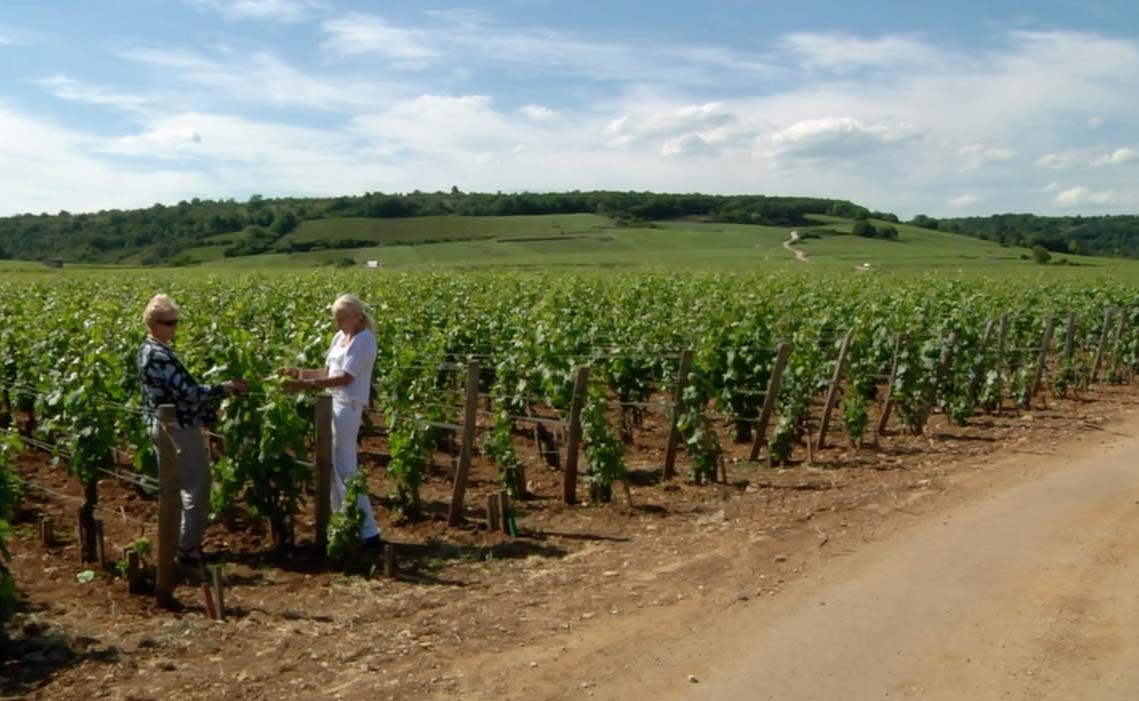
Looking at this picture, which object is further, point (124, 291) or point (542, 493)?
point (124, 291)

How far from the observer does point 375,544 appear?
8.02 metres

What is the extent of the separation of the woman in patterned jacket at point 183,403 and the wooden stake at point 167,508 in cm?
38

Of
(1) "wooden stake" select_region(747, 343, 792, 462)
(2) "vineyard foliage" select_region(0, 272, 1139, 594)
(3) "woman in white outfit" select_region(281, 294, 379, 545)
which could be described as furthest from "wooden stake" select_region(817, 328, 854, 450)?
(3) "woman in white outfit" select_region(281, 294, 379, 545)

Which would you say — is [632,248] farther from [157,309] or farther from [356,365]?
[157,309]

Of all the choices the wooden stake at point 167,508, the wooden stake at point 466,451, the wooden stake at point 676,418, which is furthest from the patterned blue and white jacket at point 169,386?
the wooden stake at point 676,418

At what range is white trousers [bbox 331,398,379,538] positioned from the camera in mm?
7832

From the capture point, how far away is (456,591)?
23.5ft

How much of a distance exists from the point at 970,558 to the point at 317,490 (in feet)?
15.7

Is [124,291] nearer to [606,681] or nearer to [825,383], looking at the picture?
[825,383]

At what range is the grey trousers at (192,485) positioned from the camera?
7.47 meters

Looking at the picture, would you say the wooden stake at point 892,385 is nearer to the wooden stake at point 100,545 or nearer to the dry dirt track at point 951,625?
the dry dirt track at point 951,625

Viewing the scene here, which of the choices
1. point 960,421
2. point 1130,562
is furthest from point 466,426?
point 960,421

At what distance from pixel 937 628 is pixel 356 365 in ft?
→ 14.1

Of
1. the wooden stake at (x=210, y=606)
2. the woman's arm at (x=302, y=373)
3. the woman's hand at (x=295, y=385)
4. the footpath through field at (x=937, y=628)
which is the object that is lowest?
the wooden stake at (x=210, y=606)
